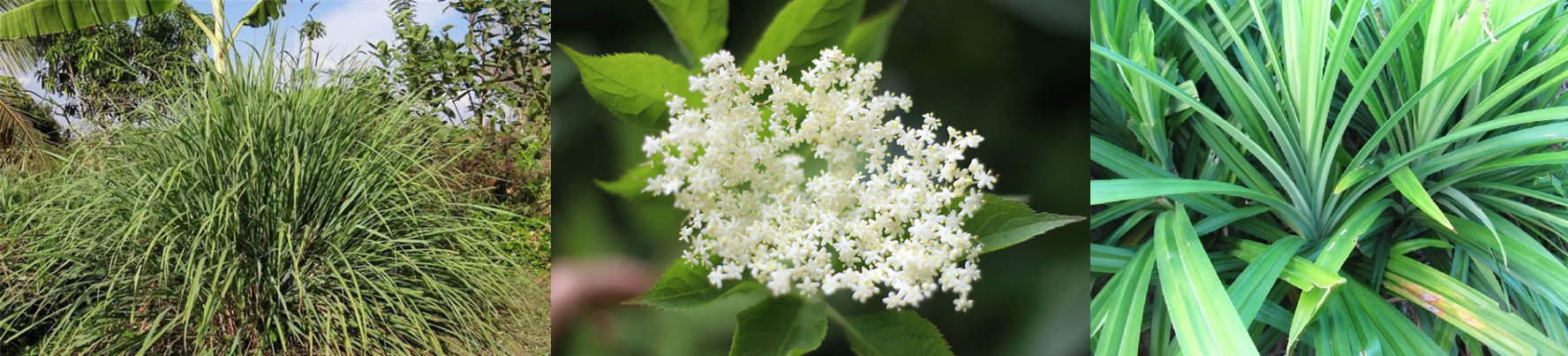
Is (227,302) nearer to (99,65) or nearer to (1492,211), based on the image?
(99,65)

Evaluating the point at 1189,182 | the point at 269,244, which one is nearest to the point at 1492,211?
the point at 1189,182

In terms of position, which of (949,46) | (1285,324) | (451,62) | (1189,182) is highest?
(451,62)

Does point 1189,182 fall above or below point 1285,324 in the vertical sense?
above

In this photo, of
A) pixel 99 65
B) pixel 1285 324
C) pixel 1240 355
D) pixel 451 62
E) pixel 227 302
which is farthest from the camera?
pixel 99 65

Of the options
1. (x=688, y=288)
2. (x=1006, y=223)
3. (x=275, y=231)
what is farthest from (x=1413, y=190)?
(x=275, y=231)

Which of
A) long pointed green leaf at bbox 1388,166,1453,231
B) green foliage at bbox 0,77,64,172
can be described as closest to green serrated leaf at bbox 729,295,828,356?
long pointed green leaf at bbox 1388,166,1453,231

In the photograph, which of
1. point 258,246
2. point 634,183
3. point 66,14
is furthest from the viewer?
point 66,14

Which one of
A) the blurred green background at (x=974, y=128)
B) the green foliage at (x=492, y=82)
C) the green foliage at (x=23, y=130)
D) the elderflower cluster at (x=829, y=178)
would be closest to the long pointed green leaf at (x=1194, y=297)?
the blurred green background at (x=974, y=128)

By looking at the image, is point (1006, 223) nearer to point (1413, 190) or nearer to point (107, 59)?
point (1413, 190)
